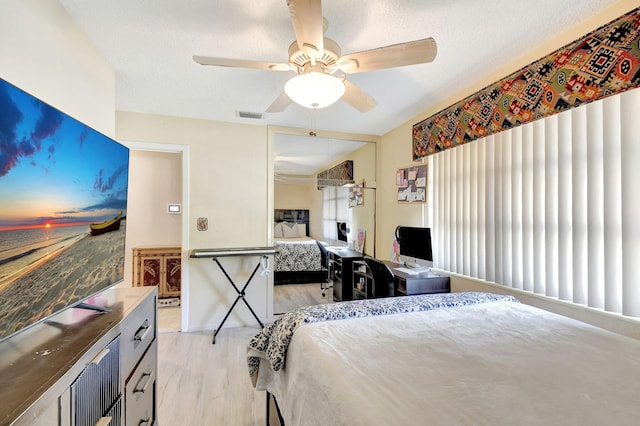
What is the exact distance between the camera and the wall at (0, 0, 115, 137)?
3.76ft

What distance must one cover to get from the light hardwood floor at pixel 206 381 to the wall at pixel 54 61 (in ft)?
6.45

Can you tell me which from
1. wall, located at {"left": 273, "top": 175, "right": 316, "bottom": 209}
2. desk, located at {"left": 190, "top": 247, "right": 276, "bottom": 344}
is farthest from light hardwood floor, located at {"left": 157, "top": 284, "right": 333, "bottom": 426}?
A: wall, located at {"left": 273, "top": 175, "right": 316, "bottom": 209}

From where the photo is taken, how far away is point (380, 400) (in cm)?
81

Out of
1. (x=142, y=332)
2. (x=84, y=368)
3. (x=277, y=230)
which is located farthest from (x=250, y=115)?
(x=84, y=368)

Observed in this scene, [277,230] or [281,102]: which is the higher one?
[281,102]

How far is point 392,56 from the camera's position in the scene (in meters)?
1.42

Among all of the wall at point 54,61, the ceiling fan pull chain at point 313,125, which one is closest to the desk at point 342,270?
the ceiling fan pull chain at point 313,125

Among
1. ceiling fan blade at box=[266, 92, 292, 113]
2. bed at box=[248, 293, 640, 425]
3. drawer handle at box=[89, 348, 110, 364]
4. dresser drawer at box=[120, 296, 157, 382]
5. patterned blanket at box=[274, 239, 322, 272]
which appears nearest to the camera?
bed at box=[248, 293, 640, 425]

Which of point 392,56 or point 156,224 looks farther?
point 156,224

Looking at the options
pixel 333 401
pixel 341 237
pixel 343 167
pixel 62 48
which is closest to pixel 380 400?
pixel 333 401

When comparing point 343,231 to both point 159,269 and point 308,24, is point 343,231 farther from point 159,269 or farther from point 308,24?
point 308,24

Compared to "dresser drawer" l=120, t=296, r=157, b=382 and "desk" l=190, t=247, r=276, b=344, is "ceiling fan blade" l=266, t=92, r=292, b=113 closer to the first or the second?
"dresser drawer" l=120, t=296, r=157, b=382

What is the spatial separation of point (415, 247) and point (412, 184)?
75 cm

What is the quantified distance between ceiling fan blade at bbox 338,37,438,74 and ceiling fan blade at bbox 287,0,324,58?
200mm
